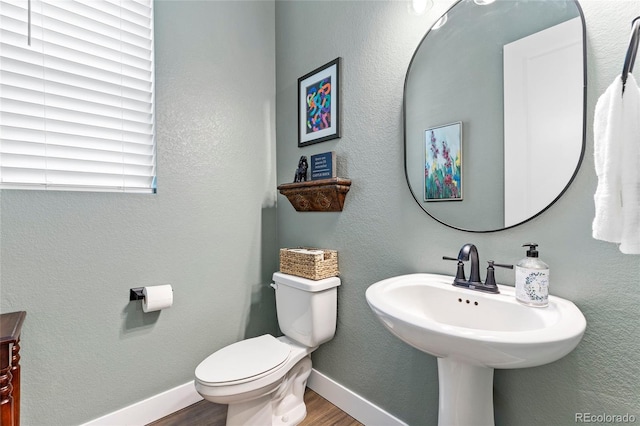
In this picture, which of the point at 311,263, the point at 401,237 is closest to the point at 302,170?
the point at 311,263

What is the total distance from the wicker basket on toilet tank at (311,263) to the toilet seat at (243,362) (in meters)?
0.40

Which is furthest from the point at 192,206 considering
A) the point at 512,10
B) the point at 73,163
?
the point at 512,10

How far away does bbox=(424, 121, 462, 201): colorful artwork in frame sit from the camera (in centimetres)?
115

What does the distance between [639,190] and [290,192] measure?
143 cm

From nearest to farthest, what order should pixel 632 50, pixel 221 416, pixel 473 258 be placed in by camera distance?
pixel 632 50
pixel 473 258
pixel 221 416

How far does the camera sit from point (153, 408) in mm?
1507

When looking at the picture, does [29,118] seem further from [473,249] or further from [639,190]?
[639,190]

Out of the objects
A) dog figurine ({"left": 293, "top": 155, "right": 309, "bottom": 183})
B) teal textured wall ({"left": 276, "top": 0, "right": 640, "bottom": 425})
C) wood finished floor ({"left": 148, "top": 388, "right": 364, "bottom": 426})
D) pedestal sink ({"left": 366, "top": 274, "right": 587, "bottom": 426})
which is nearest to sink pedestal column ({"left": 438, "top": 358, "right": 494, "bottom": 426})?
pedestal sink ({"left": 366, "top": 274, "right": 587, "bottom": 426})

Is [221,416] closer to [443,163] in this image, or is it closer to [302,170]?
[302,170]

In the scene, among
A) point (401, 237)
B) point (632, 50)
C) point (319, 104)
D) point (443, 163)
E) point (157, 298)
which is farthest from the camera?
point (319, 104)

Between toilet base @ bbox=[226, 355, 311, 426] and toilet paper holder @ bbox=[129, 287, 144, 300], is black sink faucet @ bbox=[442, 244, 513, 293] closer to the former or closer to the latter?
toilet base @ bbox=[226, 355, 311, 426]

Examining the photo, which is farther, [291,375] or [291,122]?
[291,122]

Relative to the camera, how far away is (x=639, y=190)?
653 millimetres

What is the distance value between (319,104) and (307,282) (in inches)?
40.9
